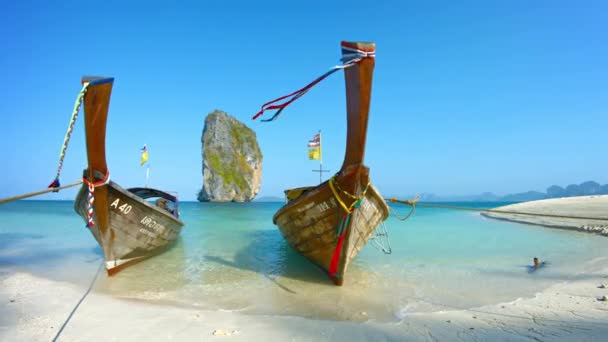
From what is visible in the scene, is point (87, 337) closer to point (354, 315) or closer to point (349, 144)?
point (354, 315)

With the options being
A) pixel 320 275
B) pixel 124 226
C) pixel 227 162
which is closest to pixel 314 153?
pixel 320 275

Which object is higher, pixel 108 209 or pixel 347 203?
pixel 347 203

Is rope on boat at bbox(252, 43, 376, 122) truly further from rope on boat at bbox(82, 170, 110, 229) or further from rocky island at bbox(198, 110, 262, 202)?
rocky island at bbox(198, 110, 262, 202)

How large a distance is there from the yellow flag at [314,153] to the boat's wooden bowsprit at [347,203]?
9.38 feet

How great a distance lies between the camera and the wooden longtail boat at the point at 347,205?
5215 mm

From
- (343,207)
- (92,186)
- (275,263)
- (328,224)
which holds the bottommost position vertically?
(275,263)

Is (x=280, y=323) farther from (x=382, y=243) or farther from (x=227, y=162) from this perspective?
(x=227, y=162)

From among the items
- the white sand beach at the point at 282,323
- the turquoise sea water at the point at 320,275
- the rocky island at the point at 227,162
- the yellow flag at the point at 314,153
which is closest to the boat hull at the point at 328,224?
the turquoise sea water at the point at 320,275

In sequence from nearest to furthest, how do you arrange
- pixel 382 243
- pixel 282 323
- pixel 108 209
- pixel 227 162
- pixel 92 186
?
1. pixel 282 323
2. pixel 92 186
3. pixel 108 209
4. pixel 382 243
5. pixel 227 162

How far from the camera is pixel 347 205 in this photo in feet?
19.9

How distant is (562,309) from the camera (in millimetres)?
4609

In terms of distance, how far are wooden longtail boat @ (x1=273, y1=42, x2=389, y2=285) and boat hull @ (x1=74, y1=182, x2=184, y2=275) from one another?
11.9ft

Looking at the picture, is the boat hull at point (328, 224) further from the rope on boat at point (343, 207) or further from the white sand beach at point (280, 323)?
the white sand beach at point (280, 323)

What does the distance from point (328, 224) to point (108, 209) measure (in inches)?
197
